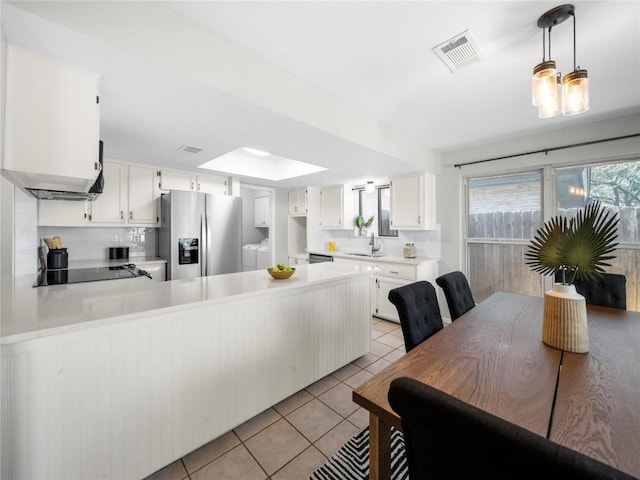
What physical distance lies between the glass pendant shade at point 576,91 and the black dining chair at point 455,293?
3.92ft

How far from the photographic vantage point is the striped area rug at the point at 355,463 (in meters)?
1.43

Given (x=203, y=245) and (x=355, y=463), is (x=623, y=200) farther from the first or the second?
(x=203, y=245)

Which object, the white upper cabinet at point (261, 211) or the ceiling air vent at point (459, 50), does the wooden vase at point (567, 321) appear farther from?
the white upper cabinet at point (261, 211)

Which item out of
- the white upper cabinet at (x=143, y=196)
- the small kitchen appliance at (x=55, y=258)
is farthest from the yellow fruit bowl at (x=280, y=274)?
the white upper cabinet at (x=143, y=196)

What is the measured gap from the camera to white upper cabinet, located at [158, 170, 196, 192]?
3.57 meters

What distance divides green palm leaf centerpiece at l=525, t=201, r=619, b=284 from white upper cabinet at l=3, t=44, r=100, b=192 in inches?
96.6

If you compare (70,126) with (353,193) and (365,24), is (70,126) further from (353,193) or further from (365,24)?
(353,193)

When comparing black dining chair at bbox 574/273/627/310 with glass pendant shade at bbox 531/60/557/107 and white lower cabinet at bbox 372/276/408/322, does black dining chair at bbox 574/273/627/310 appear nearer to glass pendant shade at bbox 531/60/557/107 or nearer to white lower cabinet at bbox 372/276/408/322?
glass pendant shade at bbox 531/60/557/107

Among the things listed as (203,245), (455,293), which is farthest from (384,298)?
(203,245)

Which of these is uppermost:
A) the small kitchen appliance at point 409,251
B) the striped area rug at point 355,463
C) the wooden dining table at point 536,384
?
the small kitchen appliance at point 409,251

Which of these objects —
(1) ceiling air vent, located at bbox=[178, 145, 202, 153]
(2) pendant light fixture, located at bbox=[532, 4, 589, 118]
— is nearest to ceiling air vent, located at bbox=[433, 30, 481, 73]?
(2) pendant light fixture, located at bbox=[532, 4, 589, 118]

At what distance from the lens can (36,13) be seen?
1105 millimetres

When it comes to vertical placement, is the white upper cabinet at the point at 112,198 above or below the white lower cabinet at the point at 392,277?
above

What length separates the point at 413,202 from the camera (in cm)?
375
